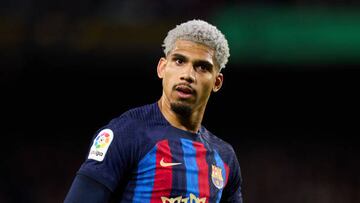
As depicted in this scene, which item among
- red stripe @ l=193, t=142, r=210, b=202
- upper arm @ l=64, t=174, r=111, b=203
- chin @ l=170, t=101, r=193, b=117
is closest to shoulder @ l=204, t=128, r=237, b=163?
red stripe @ l=193, t=142, r=210, b=202

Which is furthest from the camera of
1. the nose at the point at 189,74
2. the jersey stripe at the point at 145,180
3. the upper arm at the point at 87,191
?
the nose at the point at 189,74

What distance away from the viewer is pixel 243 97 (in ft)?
26.2

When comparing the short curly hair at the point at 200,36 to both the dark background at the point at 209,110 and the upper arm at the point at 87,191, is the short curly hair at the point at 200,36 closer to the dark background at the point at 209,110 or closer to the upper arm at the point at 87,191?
the upper arm at the point at 87,191

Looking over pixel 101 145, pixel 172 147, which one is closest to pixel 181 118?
pixel 172 147

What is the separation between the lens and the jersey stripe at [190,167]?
2.68 metres

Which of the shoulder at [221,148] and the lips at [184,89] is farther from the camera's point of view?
the shoulder at [221,148]

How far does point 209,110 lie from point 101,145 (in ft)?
18.2

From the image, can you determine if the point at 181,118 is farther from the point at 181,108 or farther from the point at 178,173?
the point at 178,173

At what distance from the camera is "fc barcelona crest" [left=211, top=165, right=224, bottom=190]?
9.27ft

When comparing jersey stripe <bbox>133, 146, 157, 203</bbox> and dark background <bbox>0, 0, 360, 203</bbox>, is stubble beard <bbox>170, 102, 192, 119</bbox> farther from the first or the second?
dark background <bbox>0, 0, 360, 203</bbox>

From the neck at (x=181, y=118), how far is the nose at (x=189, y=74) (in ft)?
0.47

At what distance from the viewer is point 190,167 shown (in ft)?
8.90

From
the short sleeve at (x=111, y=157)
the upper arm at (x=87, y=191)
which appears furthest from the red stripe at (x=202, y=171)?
the upper arm at (x=87, y=191)

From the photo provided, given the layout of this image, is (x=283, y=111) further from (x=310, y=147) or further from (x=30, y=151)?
(x=30, y=151)
